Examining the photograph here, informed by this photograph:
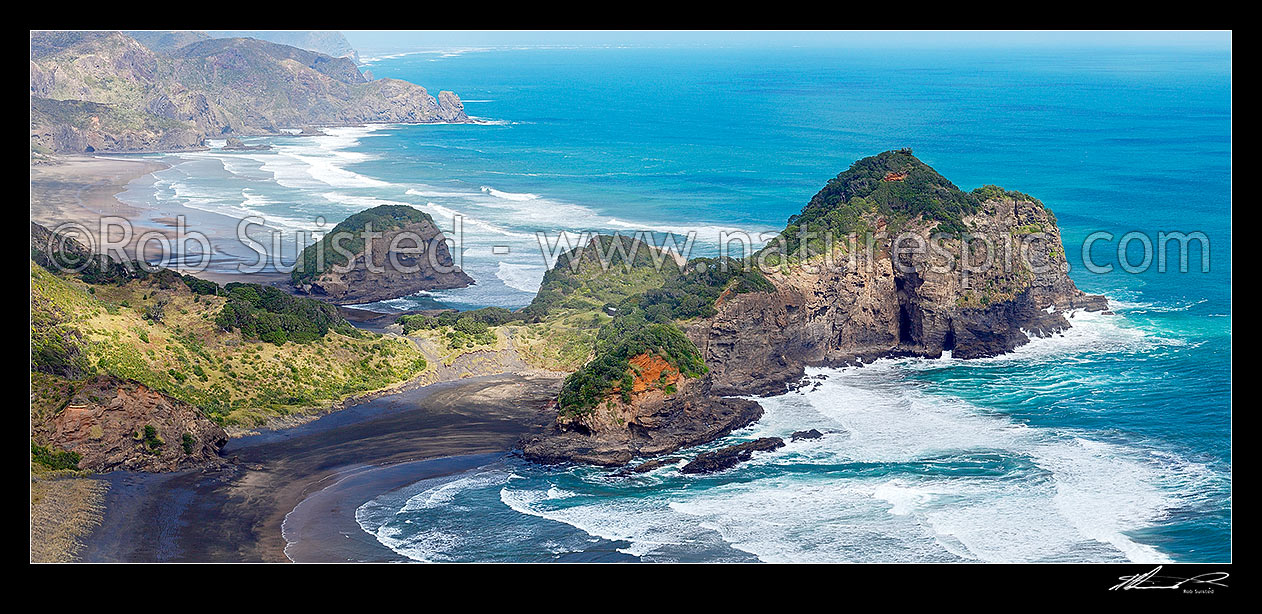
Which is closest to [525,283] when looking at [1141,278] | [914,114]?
[1141,278]

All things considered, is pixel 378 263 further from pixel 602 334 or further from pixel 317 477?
pixel 317 477

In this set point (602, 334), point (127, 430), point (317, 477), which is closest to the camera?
point (127, 430)

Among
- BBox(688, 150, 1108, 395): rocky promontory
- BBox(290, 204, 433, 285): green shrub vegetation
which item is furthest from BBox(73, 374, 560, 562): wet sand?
BBox(290, 204, 433, 285): green shrub vegetation

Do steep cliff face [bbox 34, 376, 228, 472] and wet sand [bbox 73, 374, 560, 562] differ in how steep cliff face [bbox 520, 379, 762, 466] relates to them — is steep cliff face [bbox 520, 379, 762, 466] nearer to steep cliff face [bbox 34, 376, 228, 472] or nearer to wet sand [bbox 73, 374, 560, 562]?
wet sand [bbox 73, 374, 560, 562]


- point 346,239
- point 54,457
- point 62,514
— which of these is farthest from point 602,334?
point 62,514

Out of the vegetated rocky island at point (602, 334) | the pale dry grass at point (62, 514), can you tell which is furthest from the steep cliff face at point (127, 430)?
the pale dry grass at point (62, 514)

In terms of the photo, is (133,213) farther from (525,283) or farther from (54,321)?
(54,321)
